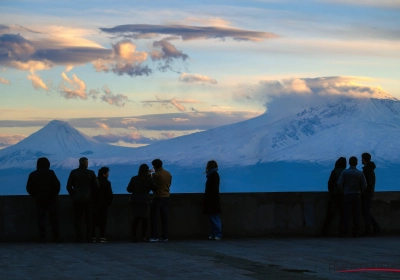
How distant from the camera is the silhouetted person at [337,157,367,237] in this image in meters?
17.9

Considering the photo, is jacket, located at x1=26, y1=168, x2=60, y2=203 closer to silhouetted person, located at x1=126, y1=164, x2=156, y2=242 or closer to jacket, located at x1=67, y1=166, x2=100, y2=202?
jacket, located at x1=67, y1=166, x2=100, y2=202

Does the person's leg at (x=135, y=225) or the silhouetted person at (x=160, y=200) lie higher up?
the silhouetted person at (x=160, y=200)

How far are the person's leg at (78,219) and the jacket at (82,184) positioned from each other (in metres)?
0.17

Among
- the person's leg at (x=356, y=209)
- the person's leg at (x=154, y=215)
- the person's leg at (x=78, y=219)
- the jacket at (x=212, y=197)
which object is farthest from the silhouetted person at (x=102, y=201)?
the person's leg at (x=356, y=209)

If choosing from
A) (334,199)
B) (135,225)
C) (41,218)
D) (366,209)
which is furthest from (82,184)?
(366,209)

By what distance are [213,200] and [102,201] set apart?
7.07ft

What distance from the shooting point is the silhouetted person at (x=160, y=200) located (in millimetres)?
17547

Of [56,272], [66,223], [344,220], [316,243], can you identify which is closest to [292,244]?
[316,243]

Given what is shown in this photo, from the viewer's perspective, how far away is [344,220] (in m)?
18.2

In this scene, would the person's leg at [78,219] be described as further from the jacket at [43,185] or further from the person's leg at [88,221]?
the jacket at [43,185]

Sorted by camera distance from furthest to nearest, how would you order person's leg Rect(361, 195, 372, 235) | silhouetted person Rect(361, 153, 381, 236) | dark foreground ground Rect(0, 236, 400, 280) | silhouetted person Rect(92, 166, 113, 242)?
1. person's leg Rect(361, 195, 372, 235)
2. silhouetted person Rect(361, 153, 381, 236)
3. silhouetted person Rect(92, 166, 113, 242)
4. dark foreground ground Rect(0, 236, 400, 280)

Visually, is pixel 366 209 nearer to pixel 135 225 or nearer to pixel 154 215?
pixel 154 215

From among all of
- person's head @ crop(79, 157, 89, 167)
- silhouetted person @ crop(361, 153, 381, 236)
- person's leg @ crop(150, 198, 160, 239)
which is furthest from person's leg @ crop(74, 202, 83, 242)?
silhouetted person @ crop(361, 153, 381, 236)

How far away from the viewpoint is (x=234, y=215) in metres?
18.6
